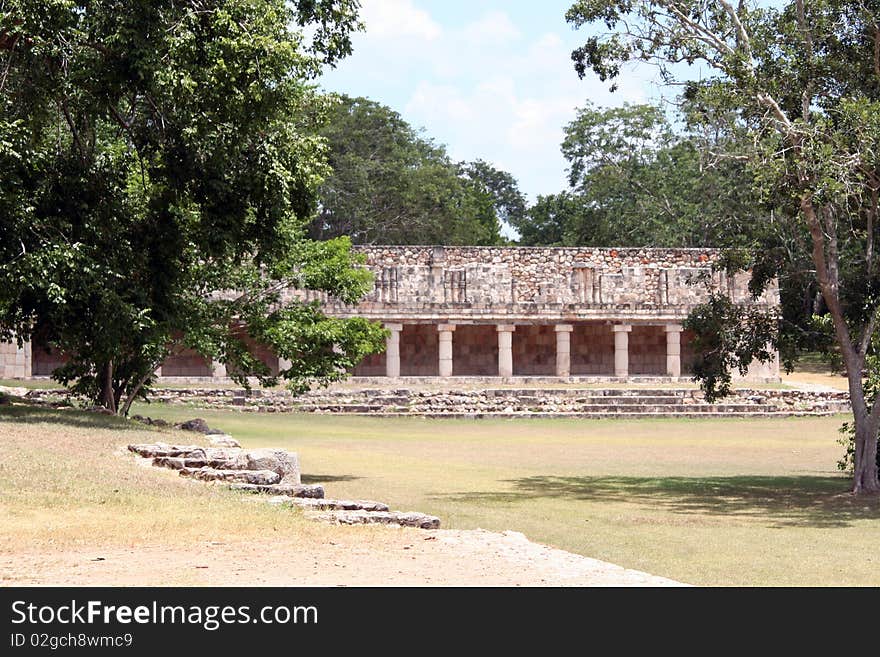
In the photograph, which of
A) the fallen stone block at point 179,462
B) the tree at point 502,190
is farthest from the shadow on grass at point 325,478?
the tree at point 502,190

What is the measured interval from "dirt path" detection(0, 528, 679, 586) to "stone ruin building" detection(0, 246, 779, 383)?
3071 cm

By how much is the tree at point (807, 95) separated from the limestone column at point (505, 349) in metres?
23.3

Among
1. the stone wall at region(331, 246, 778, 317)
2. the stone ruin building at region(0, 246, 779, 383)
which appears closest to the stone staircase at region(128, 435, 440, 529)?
the stone ruin building at region(0, 246, 779, 383)

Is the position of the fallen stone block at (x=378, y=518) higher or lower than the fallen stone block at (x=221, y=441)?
lower

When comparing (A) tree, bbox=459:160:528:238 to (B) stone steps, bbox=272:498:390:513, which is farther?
(A) tree, bbox=459:160:528:238

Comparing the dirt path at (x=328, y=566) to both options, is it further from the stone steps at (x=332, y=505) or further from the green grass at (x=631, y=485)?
the stone steps at (x=332, y=505)

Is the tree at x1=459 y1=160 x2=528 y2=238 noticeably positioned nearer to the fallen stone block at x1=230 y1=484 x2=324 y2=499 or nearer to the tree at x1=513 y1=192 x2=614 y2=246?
the tree at x1=513 y1=192 x2=614 y2=246

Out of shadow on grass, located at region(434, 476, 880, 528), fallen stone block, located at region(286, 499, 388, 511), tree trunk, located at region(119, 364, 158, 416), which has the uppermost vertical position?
tree trunk, located at region(119, 364, 158, 416)

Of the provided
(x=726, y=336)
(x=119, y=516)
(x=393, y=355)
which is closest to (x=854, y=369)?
(x=726, y=336)

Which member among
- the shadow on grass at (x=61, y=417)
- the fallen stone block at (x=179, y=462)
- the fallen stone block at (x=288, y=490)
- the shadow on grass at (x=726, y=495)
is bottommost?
the shadow on grass at (x=726, y=495)

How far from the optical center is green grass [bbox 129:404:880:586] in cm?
1170

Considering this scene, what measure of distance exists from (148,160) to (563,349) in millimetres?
25508

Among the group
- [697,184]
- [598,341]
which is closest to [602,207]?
[697,184]

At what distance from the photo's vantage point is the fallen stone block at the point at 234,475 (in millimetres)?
13672
